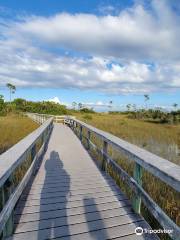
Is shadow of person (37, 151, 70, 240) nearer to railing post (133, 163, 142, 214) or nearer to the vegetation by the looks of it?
railing post (133, 163, 142, 214)

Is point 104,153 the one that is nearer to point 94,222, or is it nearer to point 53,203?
point 53,203

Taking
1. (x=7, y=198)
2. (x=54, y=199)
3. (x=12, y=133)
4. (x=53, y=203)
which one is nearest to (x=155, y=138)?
(x=12, y=133)

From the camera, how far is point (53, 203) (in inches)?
151

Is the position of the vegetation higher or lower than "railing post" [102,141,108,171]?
higher

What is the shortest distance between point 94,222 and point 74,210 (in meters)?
0.45

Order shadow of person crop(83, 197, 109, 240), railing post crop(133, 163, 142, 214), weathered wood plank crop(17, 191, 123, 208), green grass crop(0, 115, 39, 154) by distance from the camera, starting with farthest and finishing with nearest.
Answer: green grass crop(0, 115, 39, 154) → weathered wood plank crop(17, 191, 123, 208) → railing post crop(133, 163, 142, 214) → shadow of person crop(83, 197, 109, 240)

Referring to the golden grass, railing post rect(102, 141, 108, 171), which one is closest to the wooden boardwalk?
railing post rect(102, 141, 108, 171)

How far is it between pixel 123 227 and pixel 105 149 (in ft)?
9.32

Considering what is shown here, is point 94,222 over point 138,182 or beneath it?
beneath

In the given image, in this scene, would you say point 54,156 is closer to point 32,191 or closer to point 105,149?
point 105,149

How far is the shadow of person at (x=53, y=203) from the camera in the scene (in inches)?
120

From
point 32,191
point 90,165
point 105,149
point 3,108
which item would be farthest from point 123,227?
point 3,108

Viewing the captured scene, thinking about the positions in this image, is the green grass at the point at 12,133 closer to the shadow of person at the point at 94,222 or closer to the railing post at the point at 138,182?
the shadow of person at the point at 94,222

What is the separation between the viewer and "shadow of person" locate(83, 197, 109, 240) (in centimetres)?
296
